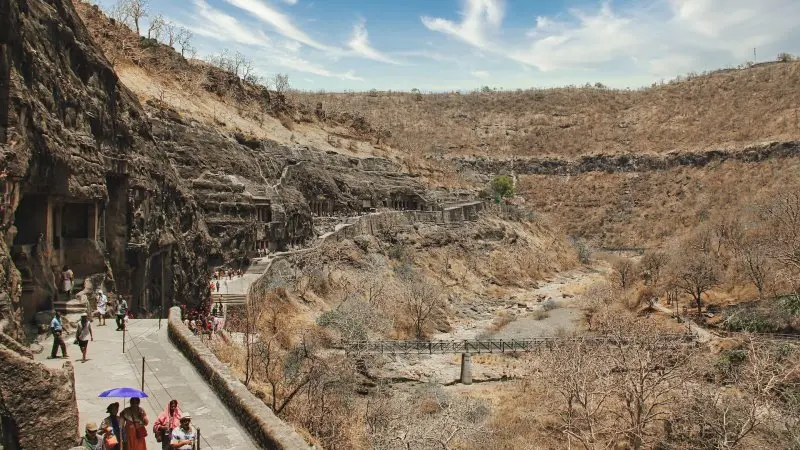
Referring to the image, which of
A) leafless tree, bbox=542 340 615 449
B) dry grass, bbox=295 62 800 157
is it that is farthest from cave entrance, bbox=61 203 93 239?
dry grass, bbox=295 62 800 157

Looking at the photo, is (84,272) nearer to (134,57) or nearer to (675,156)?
(134,57)

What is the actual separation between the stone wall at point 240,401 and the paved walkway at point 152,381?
0.18 meters

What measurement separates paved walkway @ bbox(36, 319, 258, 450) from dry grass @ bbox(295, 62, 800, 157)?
68.6 meters

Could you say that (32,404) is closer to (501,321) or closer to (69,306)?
(69,306)

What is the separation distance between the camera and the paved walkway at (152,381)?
464 inches

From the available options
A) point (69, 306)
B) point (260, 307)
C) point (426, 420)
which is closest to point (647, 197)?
point (260, 307)

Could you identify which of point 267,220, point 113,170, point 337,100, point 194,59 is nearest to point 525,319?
point 267,220

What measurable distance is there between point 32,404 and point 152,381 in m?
5.45

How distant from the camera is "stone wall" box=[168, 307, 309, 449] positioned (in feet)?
34.5

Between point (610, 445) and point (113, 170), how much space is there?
21.2 m

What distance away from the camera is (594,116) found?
11338 cm

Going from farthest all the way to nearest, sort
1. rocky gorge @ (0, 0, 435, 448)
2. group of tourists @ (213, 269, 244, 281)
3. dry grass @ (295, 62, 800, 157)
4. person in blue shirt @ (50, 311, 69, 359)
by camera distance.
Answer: dry grass @ (295, 62, 800, 157) < group of tourists @ (213, 269, 244, 281) < person in blue shirt @ (50, 311, 69, 359) < rocky gorge @ (0, 0, 435, 448)

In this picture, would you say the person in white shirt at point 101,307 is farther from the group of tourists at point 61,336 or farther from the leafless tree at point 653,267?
the leafless tree at point 653,267

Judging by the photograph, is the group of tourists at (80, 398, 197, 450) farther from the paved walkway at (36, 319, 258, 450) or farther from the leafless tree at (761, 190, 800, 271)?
the leafless tree at (761, 190, 800, 271)
